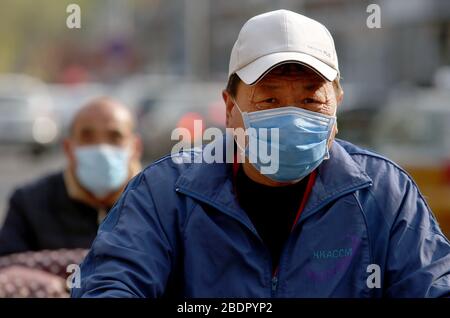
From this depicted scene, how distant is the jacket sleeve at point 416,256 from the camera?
291cm

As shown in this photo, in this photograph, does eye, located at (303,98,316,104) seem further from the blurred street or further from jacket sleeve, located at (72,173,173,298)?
the blurred street

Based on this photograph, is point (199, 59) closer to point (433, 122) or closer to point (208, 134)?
point (433, 122)

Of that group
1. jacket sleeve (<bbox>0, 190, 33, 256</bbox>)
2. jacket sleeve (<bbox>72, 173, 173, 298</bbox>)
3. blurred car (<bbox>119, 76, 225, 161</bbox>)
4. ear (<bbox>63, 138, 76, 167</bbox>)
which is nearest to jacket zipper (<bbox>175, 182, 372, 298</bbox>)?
jacket sleeve (<bbox>72, 173, 173, 298</bbox>)

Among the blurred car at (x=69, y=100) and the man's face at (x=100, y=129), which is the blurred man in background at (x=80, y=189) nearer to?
the man's face at (x=100, y=129)

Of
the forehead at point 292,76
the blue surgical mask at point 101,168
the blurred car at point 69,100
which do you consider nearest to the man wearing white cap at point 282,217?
the forehead at point 292,76

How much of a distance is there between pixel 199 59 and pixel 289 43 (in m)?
44.4

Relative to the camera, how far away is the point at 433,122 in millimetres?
12594

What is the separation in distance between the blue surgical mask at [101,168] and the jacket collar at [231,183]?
109 inches

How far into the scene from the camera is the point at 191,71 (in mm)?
46125

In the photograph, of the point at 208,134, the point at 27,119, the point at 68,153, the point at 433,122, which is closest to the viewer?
the point at 208,134

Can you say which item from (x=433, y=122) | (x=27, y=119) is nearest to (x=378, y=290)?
(x=433, y=122)

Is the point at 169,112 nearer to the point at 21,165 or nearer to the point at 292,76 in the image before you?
the point at 21,165

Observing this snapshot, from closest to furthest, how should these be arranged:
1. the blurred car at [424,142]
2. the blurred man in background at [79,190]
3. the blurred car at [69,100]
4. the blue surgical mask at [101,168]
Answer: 1. the blurred man in background at [79,190]
2. the blue surgical mask at [101,168]
3. the blurred car at [424,142]
4. the blurred car at [69,100]

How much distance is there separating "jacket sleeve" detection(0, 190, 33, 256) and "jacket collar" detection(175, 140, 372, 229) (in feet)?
8.21
